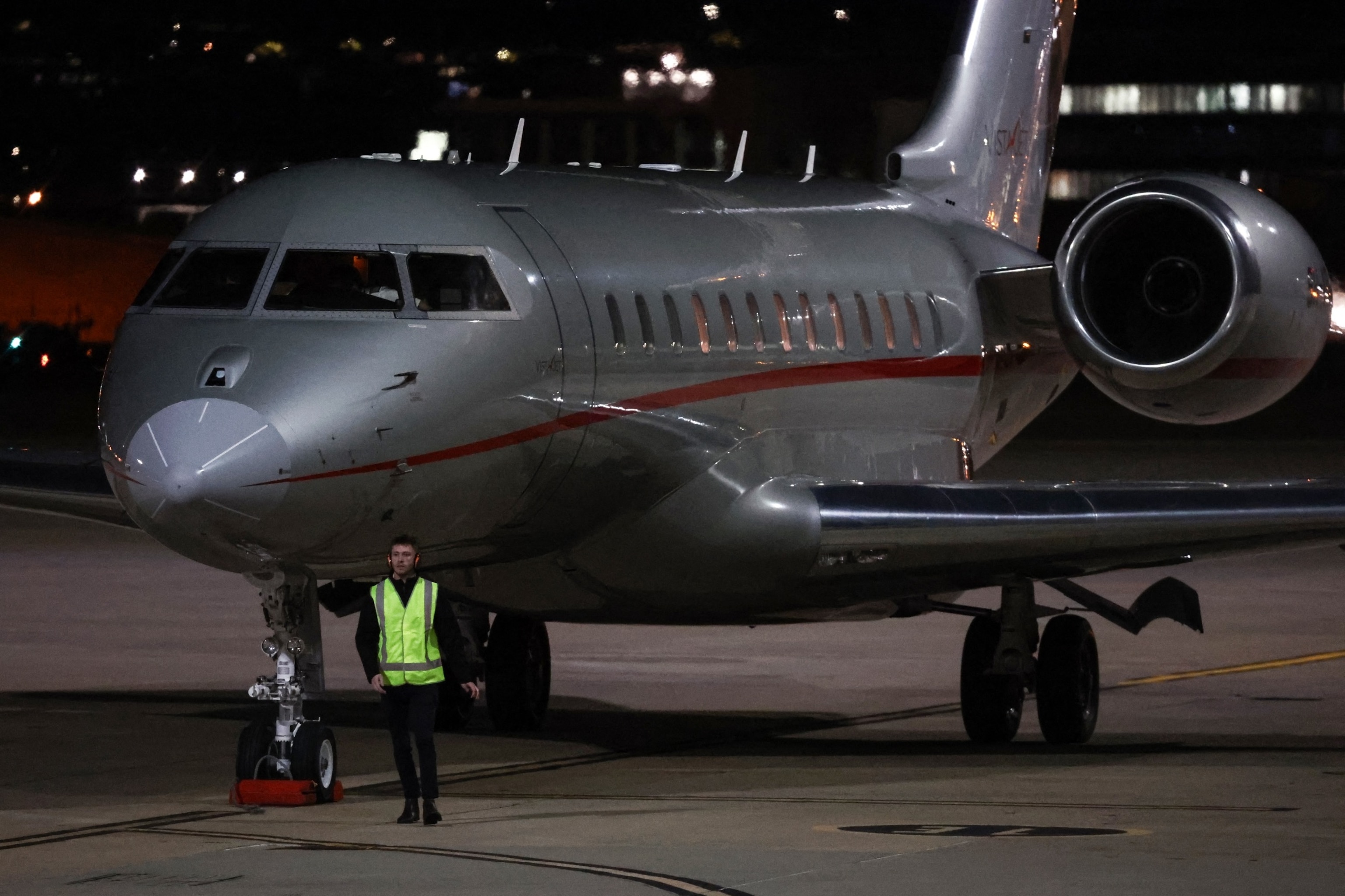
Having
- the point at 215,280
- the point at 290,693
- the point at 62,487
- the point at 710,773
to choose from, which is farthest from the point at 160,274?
the point at 710,773

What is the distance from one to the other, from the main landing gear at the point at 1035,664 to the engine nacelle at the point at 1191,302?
1263mm

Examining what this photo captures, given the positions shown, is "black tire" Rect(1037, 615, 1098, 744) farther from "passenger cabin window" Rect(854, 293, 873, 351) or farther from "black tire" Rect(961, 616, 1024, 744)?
"passenger cabin window" Rect(854, 293, 873, 351)

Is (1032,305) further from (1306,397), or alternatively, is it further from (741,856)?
(1306,397)

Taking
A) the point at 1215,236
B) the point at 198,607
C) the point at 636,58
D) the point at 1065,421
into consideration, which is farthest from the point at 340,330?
the point at 636,58

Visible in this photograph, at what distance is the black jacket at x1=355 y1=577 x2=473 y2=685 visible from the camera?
11172 millimetres

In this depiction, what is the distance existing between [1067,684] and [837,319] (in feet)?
8.65

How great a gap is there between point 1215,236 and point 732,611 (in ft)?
14.9

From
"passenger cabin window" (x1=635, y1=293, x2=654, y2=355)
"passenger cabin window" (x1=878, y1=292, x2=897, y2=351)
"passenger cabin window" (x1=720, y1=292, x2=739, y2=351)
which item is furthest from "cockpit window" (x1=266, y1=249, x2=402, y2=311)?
"passenger cabin window" (x1=878, y1=292, x2=897, y2=351)

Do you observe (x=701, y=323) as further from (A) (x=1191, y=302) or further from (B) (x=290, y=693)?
(A) (x=1191, y=302)

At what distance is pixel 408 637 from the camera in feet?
36.4

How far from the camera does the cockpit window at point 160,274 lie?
39.2 ft

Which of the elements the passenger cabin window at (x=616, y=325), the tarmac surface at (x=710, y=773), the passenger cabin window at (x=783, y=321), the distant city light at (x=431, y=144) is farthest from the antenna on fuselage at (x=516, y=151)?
the distant city light at (x=431, y=144)

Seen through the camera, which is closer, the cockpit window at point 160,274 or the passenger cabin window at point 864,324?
the cockpit window at point 160,274

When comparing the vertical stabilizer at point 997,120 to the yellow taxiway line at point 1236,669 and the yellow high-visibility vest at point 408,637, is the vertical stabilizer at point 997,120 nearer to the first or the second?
the yellow taxiway line at point 1236,669
